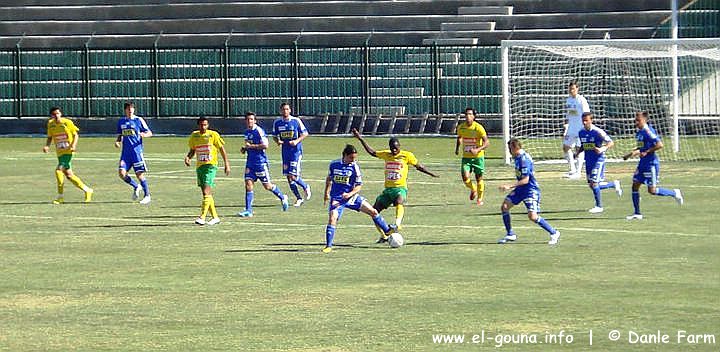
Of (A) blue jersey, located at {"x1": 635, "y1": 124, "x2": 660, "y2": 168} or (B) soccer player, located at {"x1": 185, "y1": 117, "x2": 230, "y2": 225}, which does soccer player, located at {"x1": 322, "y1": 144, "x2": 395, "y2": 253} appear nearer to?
(B) soccer player, located at {"x1": 185, "y1": 117, "x2": 230, "y2": 225}

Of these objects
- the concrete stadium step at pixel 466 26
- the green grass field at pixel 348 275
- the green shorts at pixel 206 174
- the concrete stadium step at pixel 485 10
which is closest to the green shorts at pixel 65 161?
the green grass field at pixel 348 275

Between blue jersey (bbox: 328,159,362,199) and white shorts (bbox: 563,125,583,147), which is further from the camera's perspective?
white shorts (bbox: 563,125,583,147)

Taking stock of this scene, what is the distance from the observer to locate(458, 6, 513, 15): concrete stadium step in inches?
2121

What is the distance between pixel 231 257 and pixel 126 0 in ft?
122

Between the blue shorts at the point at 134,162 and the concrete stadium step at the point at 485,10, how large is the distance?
2479 cm

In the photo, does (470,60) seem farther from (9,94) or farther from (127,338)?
(127,338)

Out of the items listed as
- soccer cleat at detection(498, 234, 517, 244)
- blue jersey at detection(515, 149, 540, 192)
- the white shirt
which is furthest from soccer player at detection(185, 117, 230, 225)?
the white shirt

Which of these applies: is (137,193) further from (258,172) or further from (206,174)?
(206,174)

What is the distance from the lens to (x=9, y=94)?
55469 millimetres

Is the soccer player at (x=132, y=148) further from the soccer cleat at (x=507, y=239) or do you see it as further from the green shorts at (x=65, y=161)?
the soccer cleat at (x=507, y=239)

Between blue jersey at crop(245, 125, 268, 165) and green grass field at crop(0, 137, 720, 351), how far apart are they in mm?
1072

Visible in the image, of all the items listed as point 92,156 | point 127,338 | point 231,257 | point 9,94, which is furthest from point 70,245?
point 9,94

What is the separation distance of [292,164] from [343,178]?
26.8ft

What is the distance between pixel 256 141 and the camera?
29.1 metres
